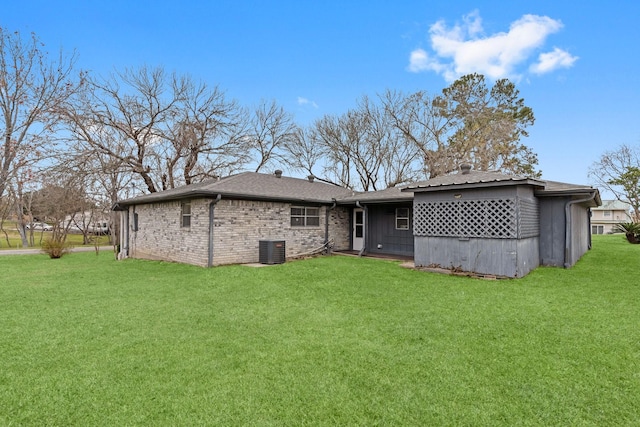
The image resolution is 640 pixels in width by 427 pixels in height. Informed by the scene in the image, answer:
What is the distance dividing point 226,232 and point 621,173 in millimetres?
34297

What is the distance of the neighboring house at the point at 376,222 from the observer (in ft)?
27.2

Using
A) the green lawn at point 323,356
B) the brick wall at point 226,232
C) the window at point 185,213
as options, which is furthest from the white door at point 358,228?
the green lawn at point 323,356

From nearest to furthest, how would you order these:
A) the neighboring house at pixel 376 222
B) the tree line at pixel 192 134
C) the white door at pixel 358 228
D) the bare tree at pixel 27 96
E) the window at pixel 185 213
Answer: the neighboring house at pixel 376 222
the window at pixel 185 213
the white door at pixel 358 228
the bare tree at pixel 27 96
the tree line at pixel 192 134

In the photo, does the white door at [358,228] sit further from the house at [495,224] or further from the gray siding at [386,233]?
the house at [495,224]

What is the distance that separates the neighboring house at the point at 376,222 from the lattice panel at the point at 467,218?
2 centimetres

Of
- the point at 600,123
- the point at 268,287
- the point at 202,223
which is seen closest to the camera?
the point at 268,287

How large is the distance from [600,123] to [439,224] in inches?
543

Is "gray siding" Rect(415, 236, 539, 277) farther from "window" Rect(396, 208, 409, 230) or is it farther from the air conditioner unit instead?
the air conditioner unit

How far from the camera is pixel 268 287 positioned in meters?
7.13

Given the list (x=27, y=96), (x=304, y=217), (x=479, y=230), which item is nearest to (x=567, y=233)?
(x=479, y=230)

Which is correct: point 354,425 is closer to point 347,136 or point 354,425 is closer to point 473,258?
point 473,258

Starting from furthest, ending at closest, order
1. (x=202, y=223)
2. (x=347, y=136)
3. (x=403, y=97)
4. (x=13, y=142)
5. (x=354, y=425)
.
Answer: (x=347, y=136) < (x=403, y=97) < (x=13, y=142) < (x=202, y=223) < (x=354, y=425)

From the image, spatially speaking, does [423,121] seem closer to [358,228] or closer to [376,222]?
[358,228]

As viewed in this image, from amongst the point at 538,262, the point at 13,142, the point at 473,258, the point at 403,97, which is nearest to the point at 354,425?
the point at 473,258
